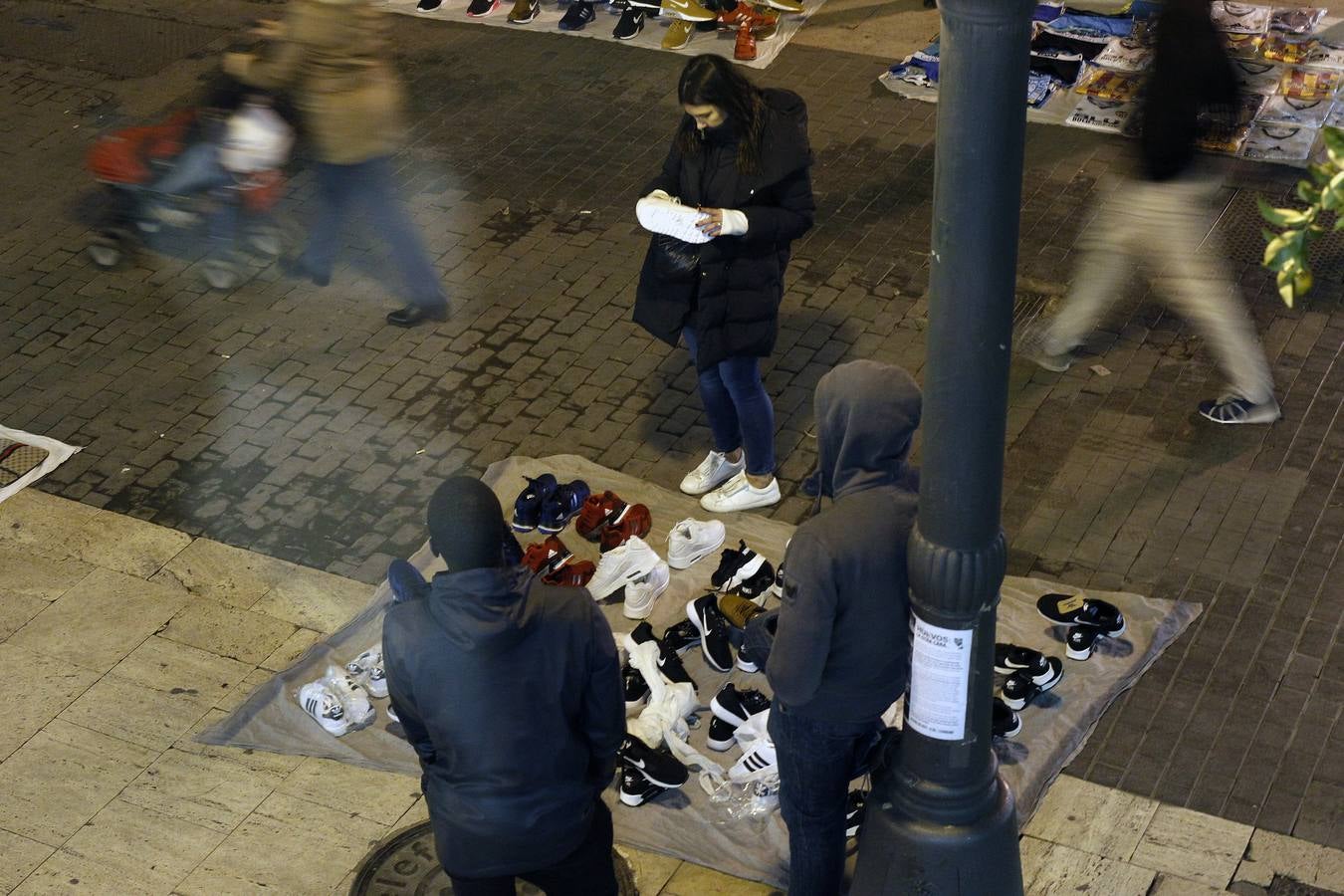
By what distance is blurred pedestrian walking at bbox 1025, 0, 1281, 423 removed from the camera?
7.47 m

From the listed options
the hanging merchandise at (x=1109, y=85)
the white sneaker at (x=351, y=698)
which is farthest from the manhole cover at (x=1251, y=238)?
the white sneaker at (x=351, y=698)

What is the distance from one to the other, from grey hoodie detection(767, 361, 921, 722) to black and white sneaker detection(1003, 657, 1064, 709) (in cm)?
166

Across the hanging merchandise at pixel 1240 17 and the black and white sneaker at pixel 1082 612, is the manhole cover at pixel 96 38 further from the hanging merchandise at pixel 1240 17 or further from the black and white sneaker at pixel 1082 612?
the black and white sneaker at pixel 1082 612

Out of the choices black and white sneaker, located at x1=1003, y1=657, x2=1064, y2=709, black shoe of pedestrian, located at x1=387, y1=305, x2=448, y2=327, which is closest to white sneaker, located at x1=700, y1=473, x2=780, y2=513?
black and white sneaker, located at x1=1003, y1=657, x2=1064, y2=709

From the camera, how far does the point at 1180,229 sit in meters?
7.90

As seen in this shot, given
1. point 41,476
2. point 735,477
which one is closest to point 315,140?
point 41,476

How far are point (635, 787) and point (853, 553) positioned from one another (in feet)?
6.13

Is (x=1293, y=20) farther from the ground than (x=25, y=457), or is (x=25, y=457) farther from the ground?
(x=1293, y=20)

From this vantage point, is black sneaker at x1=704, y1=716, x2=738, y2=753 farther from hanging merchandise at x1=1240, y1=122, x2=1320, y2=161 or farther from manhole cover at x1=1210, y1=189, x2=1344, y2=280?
hanging merchandise at x1=1240, y1=122, x2=1320, y2=161

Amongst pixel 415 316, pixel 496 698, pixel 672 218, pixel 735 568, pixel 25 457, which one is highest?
pixel 496 698

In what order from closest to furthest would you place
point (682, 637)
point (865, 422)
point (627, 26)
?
point (865, 422) < point (682, 637) < point (627, 26)

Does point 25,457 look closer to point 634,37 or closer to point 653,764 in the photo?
point 653,764

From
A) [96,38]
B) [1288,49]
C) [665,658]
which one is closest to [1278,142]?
[1288,49]

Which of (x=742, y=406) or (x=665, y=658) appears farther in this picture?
(x=742, y=406)
